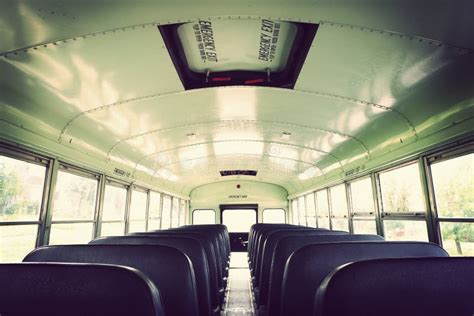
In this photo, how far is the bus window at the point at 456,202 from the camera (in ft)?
8.66

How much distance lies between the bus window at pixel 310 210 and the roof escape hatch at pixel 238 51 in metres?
6.05

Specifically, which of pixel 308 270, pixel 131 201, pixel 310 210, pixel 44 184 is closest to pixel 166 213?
pixel 131 201

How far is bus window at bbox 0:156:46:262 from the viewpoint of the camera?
2641mm

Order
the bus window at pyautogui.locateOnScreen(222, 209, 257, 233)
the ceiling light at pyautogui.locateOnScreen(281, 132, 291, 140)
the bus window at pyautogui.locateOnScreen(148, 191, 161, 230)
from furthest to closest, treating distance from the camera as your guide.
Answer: the bus window at pyautogui.locateOnScreen(222, 209, 257, 233) < the bus window at pyautogui.locateOnScreen(148, 191, 161, 230) < the ceiling light at pyautogui.locateOnScreen(281, 132, 291, 140)

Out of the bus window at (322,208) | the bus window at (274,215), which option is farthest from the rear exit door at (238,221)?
the bus window at (322,208)

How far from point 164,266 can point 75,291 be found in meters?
0.80

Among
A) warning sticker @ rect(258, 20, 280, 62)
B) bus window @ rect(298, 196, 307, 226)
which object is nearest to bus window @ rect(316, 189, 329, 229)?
bus window @ rect(298, 196, 307, 226)

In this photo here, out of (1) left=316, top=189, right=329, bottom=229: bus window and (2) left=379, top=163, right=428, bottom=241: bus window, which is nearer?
(2) left=379, top=163, right=428, bottom=241: bus window

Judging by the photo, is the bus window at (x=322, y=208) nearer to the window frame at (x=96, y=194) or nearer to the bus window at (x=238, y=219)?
the bus window at (x=238, y=219)

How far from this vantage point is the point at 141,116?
11.9 ft

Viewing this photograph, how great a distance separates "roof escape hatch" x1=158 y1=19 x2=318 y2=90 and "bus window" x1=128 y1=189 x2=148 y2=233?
12.0ft

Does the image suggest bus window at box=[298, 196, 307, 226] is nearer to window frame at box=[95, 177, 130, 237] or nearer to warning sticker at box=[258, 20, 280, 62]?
window frame at box=[95, 177, 130, 237]

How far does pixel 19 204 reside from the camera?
9.25 ft

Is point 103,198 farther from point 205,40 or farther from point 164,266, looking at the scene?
point 164,266
